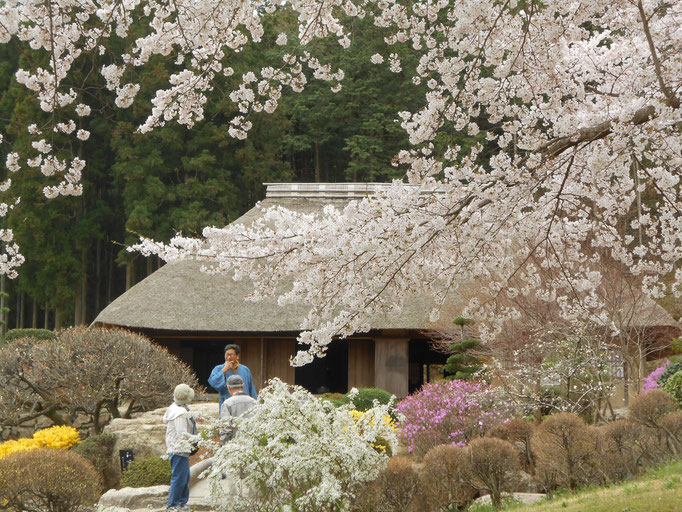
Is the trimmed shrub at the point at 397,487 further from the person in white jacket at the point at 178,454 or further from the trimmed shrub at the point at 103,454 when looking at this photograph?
the trimmed shrub at the point at 103,454

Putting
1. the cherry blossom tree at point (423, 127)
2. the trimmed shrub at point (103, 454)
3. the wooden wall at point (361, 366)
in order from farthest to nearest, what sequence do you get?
the wooden wall at point (361, 366), the trimmed shrub at point (103, 454), the cherry blossom tree at point (423, 127)

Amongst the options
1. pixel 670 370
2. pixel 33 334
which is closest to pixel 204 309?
pixel 33 334

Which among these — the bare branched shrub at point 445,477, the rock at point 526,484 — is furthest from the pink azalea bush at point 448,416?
the bare branched shrub at point 445,477

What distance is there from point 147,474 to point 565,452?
15.3 feet

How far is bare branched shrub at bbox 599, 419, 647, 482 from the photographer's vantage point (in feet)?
26.3

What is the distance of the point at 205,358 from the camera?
21.8 meters

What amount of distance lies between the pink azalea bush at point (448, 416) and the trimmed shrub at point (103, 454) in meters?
3.93

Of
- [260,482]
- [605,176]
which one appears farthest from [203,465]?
[605,176]

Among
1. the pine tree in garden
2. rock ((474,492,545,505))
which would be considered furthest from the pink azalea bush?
the pine tree in garden

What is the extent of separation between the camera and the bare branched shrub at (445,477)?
703 centimetres

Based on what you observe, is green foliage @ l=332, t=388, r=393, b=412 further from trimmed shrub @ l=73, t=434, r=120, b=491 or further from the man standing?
the man standing

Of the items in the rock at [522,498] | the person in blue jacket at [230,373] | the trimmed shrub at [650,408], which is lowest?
the rock at [522,498]

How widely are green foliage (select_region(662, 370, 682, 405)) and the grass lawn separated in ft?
11.5

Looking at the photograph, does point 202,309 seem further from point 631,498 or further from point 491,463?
point 631,498
